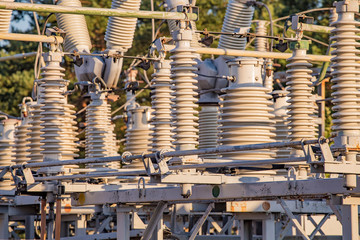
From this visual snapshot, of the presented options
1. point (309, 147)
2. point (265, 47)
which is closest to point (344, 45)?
point (309, 147)

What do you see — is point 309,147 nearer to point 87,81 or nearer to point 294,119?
point 294,119

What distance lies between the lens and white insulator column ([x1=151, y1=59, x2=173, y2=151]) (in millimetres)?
12109

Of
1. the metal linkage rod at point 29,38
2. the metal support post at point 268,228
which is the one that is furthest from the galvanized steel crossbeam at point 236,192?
the metal linkage rod at point 29,38

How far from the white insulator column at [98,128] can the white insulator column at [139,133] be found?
0.46 meters

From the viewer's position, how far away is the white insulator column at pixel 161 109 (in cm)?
1211

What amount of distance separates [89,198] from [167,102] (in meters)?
2.47

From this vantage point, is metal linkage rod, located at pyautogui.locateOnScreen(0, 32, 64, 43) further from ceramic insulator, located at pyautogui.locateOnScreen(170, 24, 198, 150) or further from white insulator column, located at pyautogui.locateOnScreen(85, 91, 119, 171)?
white insulator column, located at pyautogui.locateOnScreen(85, 91, 119, 171)

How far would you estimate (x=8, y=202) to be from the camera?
1453 centimetres

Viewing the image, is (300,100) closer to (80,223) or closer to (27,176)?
(27,176)

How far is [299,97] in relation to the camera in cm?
1042

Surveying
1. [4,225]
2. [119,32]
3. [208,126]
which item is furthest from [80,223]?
[119,32]

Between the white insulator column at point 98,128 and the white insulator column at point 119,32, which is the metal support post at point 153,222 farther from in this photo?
the white insulator column at point 119,32

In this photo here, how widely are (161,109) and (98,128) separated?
3.34 m

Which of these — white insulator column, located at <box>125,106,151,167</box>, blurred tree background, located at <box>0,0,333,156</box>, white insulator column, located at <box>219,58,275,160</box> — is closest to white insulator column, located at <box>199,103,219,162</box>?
white insulator column, located at <box>125,106,151,167</box>
